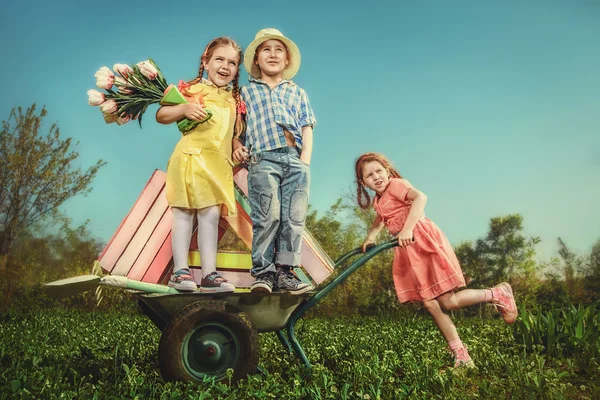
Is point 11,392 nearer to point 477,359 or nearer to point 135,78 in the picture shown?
point 135,78

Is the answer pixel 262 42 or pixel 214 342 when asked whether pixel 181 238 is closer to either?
pixel 214 342

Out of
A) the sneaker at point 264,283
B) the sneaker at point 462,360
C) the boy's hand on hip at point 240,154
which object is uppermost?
the boy's hand on hip at point 240,154

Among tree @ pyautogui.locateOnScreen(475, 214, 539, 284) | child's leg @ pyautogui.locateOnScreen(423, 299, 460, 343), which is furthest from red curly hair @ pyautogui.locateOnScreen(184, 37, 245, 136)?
tree @ pyautogui.locateOnScreen(475, 214, 539, 284)

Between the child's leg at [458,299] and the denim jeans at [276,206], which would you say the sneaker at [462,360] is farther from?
the denim jeans at [276,206]

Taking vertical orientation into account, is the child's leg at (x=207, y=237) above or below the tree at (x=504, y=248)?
below

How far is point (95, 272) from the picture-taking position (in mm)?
3137

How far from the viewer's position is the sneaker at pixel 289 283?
312 cm

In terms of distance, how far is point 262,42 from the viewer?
11.1 ft

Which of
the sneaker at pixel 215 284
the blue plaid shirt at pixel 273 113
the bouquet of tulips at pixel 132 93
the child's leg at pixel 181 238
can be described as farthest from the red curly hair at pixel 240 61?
the sneaker at pixel 215 284

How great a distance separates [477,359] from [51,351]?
353 cm

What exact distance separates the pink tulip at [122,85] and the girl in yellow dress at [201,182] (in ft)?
0.79

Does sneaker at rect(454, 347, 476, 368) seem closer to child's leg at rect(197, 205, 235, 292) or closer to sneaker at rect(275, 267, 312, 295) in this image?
sneaker at rect(275, 267, 312, 295)

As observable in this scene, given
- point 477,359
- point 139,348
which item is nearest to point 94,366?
point 139,348

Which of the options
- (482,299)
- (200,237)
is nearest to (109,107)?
(200,237)
